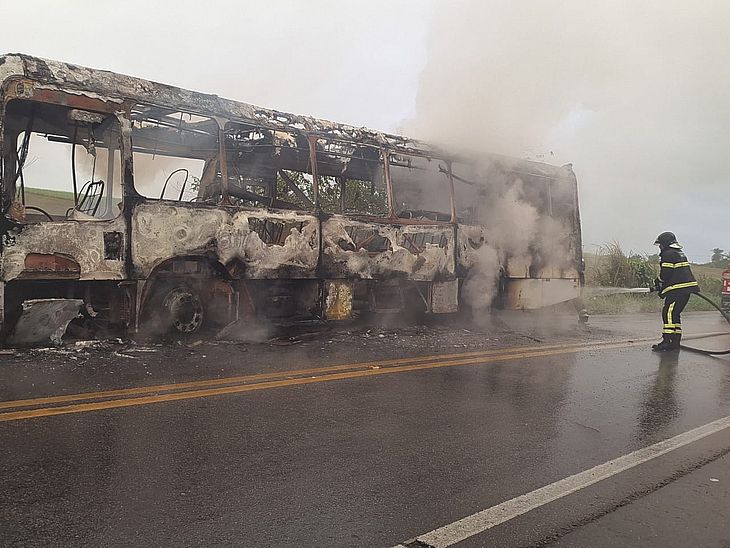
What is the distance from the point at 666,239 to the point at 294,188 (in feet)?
17.9

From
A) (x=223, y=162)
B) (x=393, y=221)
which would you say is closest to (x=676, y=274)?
(x=393, y=221)

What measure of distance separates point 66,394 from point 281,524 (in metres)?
2.77

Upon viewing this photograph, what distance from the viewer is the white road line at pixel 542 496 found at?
109 inches

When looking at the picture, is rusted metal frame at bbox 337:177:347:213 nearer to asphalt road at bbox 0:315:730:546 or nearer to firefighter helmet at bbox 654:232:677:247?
asphalt road at bbox 0:315:730:546

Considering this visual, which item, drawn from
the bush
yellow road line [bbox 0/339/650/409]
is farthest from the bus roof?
the bush

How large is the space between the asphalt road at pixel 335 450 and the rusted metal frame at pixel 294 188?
2592mm

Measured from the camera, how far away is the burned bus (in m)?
6.49

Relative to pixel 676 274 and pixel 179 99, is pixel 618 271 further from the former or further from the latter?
pixel 179 99

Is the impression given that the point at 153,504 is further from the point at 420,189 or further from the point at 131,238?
the point at 420,189

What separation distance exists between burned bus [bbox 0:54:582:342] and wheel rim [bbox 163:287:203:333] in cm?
2

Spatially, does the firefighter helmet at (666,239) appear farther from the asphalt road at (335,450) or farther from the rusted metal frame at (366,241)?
the rusted metal frame at (366,241)

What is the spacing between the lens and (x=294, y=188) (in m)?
9.05

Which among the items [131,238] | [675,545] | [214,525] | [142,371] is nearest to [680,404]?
[675,545]

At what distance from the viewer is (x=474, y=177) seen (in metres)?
10.9
